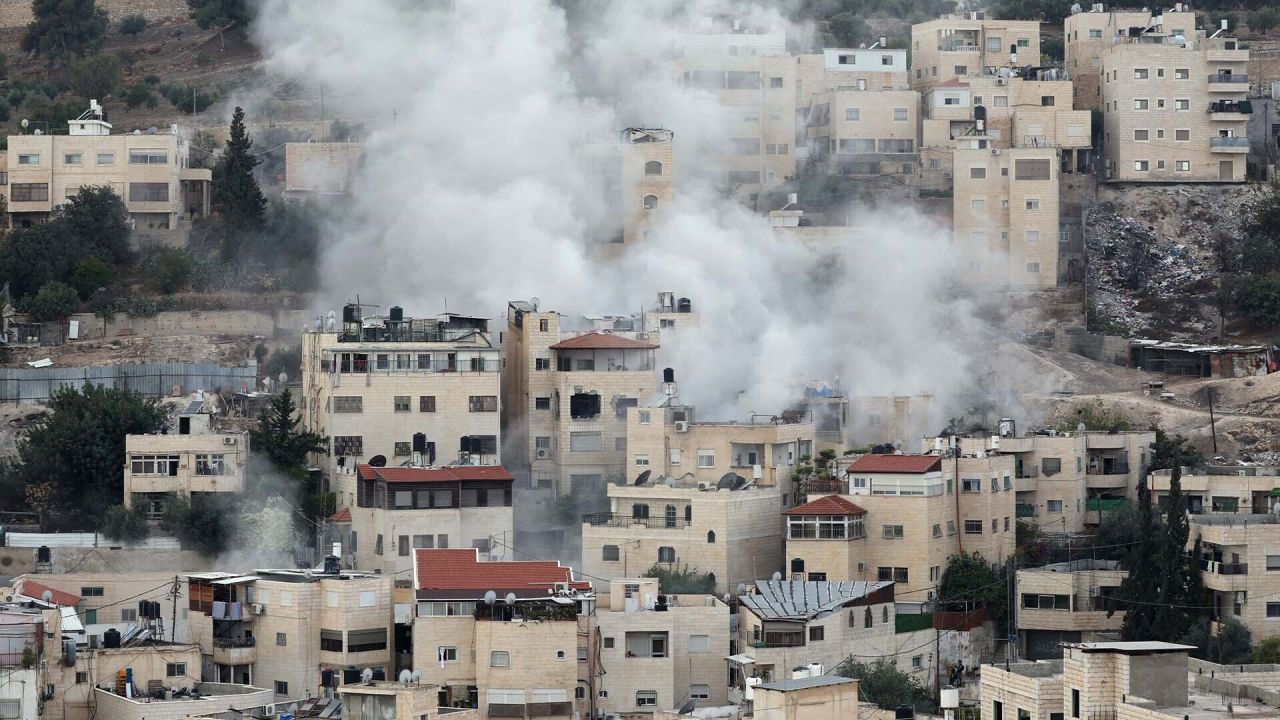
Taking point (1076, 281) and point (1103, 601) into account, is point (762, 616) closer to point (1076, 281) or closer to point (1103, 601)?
point (1103, 601)

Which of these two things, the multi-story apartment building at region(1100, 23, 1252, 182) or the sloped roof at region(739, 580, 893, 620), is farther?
the multi-story apartment building at region(1100, 23, 1252, 182)

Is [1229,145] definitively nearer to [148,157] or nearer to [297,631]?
Answer: [148,157]

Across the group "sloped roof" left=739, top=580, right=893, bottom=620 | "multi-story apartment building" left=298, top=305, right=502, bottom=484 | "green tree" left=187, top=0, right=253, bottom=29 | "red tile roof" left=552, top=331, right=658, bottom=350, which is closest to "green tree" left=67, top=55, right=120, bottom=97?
"green tree" left=187, top=0, right=253, bottom=29

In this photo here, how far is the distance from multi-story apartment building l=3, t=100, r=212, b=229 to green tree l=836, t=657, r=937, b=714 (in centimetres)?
3646

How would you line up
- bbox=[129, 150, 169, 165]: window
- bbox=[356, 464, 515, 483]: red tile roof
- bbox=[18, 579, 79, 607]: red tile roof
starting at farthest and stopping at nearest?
bbox=[129, 150, 169, 165]: window, bbox=[356, 464, 515, 483]: red tile roof, bbox=[18, 579, 79, 607]: red tile roof

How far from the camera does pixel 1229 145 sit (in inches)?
3839

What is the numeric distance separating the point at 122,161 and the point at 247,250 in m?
5.12

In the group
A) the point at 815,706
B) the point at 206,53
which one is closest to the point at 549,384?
the point at 815,706

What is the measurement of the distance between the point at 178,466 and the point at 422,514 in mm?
6797

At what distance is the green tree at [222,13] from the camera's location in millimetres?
113812

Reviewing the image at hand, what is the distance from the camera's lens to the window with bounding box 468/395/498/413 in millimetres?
75125

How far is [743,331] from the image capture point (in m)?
83.1

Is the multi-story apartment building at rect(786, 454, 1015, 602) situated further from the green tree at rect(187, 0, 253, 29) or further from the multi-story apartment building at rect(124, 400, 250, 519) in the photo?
the green tree at rect(187, 0, 253, 29)

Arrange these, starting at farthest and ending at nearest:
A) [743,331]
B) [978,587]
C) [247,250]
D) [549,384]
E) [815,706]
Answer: [247,250]
[743,331]
[549,384]
[978,587]
[815,706]
